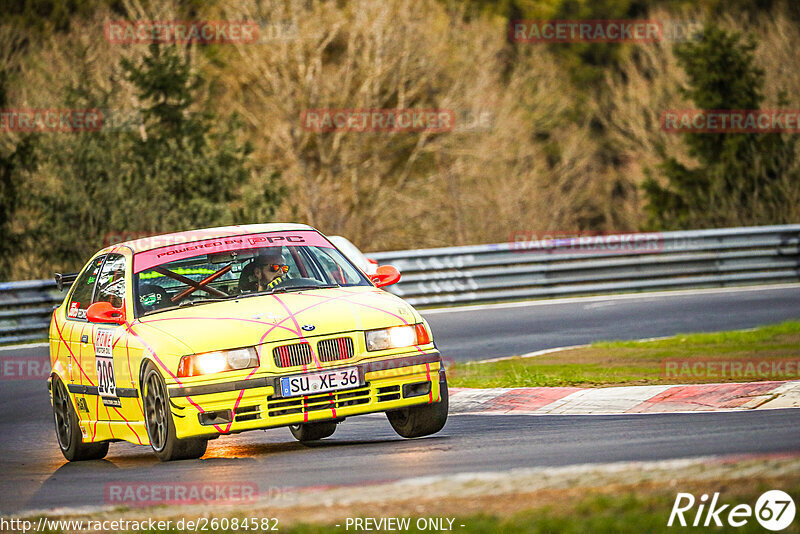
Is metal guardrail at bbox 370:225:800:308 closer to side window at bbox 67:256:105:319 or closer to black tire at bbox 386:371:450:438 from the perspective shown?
side window at bbox 67:256:105:319

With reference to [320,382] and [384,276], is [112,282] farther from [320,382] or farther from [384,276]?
[320,382]

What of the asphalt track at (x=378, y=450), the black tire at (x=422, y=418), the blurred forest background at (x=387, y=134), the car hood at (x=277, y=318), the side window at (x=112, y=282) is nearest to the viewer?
the asphalt track at (x=378, y=450)

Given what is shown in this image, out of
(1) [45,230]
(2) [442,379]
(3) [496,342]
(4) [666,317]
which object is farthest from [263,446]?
(1) [45,230]

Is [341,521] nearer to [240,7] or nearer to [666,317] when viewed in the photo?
[666,317]

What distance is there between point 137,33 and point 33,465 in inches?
1094

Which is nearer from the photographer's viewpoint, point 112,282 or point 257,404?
point 257,404

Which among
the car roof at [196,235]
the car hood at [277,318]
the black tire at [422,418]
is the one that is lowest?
the black tire at [422,418]

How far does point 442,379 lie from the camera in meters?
8.29

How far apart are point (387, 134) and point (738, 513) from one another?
32.9 meters

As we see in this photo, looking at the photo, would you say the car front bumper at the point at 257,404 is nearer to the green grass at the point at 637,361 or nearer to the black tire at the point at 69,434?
the black tire at the point at 69,434

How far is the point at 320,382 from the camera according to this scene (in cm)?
777

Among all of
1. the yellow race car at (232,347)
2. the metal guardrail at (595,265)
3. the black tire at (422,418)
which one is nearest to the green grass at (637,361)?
the black tire at (422,418)

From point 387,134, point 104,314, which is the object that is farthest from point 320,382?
point 387,134

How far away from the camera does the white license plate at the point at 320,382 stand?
25.4ft
